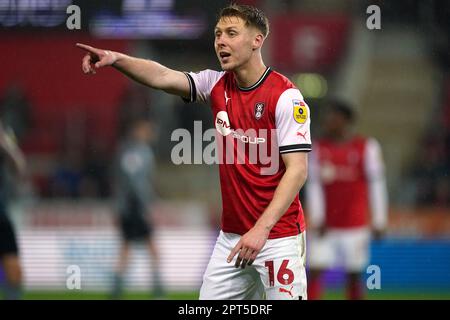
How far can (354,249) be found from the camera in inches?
350

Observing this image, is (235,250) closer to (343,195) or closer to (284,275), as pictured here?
(284,275)

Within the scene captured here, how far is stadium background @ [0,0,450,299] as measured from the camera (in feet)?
34.6

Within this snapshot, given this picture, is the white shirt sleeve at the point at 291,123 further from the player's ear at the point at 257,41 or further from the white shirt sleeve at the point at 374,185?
the white shirt sleeve at the point at 374,185

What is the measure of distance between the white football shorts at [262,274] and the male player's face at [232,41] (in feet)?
3.00

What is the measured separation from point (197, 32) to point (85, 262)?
2.74 meters

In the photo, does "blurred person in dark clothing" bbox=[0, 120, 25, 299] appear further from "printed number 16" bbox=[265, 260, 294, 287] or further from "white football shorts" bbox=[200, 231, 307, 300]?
"printed number 16" bbox=[265, 260, 294, 287]

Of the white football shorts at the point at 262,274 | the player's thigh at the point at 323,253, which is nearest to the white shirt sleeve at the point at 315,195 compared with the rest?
the player's thigh at the point at 323,253

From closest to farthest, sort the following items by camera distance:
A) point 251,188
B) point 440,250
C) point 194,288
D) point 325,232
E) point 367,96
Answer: point 251,188
point 325,232
point 194,288
point 440,250
point 367,96

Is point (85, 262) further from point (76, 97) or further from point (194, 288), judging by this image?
point (76, 97)

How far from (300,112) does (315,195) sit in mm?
3499

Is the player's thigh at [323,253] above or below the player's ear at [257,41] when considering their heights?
below

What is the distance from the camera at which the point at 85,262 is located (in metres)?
10.6

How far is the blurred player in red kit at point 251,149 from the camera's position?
5.33 m
